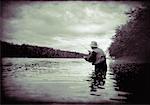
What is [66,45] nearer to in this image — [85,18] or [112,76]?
[85,18]

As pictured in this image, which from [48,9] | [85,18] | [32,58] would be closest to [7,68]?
[32,58]

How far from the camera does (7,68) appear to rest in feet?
10.9

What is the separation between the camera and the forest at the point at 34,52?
3.33 meters

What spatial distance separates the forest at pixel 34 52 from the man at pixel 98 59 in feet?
0.37

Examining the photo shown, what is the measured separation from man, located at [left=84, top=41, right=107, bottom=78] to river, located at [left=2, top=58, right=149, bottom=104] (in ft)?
0.17

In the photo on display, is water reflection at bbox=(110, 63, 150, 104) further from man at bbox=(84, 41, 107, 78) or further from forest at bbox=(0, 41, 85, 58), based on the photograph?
forest at bbox=(0, 41, 85, 58)

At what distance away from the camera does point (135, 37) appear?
3.31 m

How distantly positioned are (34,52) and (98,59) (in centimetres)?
Result: 72

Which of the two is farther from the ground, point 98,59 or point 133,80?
point 98,59

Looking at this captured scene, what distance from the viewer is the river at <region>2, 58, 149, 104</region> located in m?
3.25

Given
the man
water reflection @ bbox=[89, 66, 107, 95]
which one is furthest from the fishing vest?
water reflection @ bbox=[89, 66, 107, 95]

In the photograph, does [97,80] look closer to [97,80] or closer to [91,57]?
[97,80]

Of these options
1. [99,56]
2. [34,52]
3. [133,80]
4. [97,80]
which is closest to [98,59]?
[99,56]

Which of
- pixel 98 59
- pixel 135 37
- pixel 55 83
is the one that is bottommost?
pixel 55 83
